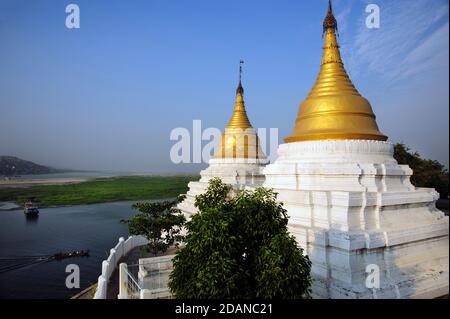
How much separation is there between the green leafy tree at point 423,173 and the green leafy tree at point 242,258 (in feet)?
74.0

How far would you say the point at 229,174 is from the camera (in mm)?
17656

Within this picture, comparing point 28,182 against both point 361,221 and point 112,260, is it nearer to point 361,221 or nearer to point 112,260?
point 112,260

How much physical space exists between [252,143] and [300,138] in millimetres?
7363

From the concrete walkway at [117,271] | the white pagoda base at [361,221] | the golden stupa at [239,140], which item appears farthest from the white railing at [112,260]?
the golden stupa at [239,140]

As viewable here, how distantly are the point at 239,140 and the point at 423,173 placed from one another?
55.4ft

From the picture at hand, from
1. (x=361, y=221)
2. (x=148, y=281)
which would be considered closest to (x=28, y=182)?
(x=148, y=281)

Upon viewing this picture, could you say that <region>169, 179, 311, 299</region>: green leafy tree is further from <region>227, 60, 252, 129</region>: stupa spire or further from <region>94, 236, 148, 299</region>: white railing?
<region>227, 60, 252, 129</region>: stupa spire

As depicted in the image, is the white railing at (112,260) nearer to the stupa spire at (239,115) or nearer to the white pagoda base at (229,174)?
the white pagoda base at (229,174)

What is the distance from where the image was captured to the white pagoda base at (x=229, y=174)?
1758 centimetres

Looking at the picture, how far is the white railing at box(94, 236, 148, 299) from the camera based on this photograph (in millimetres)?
9331

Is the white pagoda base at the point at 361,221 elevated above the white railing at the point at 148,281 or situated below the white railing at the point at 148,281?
above

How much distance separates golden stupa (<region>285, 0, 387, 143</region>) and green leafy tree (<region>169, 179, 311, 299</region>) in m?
5.43

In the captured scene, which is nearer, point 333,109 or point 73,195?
point 333,109

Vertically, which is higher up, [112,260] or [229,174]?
[229,174]
